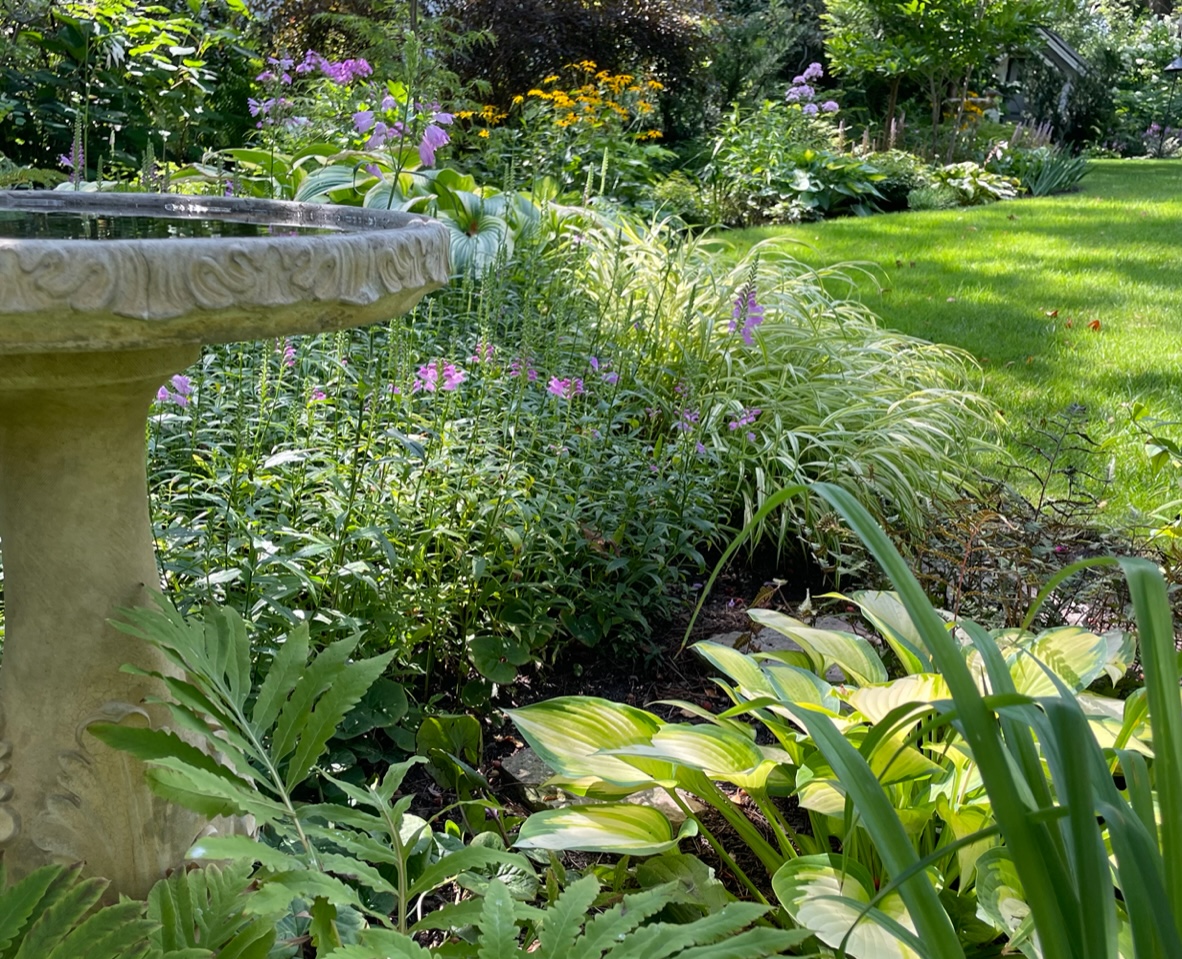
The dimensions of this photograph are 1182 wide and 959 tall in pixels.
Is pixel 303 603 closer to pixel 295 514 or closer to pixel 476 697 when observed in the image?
pixel 295 514

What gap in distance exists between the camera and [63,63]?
6.36 metres

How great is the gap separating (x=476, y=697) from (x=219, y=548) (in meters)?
0.63

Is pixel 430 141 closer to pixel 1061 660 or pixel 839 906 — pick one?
pixel 1061 660

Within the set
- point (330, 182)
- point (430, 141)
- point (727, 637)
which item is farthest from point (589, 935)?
point (330, 182)

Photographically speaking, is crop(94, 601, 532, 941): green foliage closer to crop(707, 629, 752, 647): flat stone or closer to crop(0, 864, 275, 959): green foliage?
crop(0, 864, 275, 959): green foliage

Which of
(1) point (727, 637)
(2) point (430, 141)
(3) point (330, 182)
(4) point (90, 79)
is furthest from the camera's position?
(4) point (90, 79)

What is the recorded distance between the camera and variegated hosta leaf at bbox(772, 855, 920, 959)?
1.34m

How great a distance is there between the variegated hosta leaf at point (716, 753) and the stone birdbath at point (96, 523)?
0.76 m

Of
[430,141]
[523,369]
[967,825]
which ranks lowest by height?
[967,825]

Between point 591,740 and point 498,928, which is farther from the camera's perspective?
point 591,740

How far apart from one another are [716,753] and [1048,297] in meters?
5.36

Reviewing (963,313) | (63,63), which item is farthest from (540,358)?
(63,63)

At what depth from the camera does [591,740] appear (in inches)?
72.0

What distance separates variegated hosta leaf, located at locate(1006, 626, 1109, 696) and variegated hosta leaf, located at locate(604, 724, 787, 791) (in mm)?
485
